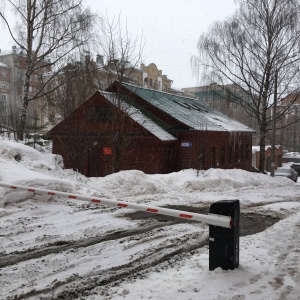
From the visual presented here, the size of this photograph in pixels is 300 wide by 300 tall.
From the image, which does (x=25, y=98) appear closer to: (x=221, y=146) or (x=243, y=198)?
(x=221, y=146)

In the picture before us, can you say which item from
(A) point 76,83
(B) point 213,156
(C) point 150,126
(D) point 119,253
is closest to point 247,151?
(B) point 213,156

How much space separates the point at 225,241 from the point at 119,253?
1.81m

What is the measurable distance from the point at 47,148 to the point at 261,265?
2270cm

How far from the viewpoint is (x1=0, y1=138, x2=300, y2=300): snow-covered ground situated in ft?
13.4

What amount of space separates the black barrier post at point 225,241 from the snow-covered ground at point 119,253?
4.0 inches

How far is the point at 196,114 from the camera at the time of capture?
26.3 meters

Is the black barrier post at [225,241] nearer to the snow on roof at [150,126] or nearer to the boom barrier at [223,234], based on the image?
the boom barrier at [223,234]

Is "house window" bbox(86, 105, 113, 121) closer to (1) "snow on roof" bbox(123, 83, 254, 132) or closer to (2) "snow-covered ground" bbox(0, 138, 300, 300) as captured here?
(1) "snow on roof" bbox(123, 83, 254, 132)

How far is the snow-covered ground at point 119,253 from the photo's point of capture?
4.07m

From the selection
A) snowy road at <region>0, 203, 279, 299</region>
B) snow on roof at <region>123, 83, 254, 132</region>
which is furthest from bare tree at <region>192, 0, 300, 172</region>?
snowy road at <region>0, 203, 279, 299</region>

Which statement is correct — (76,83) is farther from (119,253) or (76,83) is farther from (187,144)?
(119,253)

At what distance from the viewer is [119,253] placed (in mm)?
5520

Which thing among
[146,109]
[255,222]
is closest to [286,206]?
[255,222]

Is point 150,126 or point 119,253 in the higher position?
point 150,126
